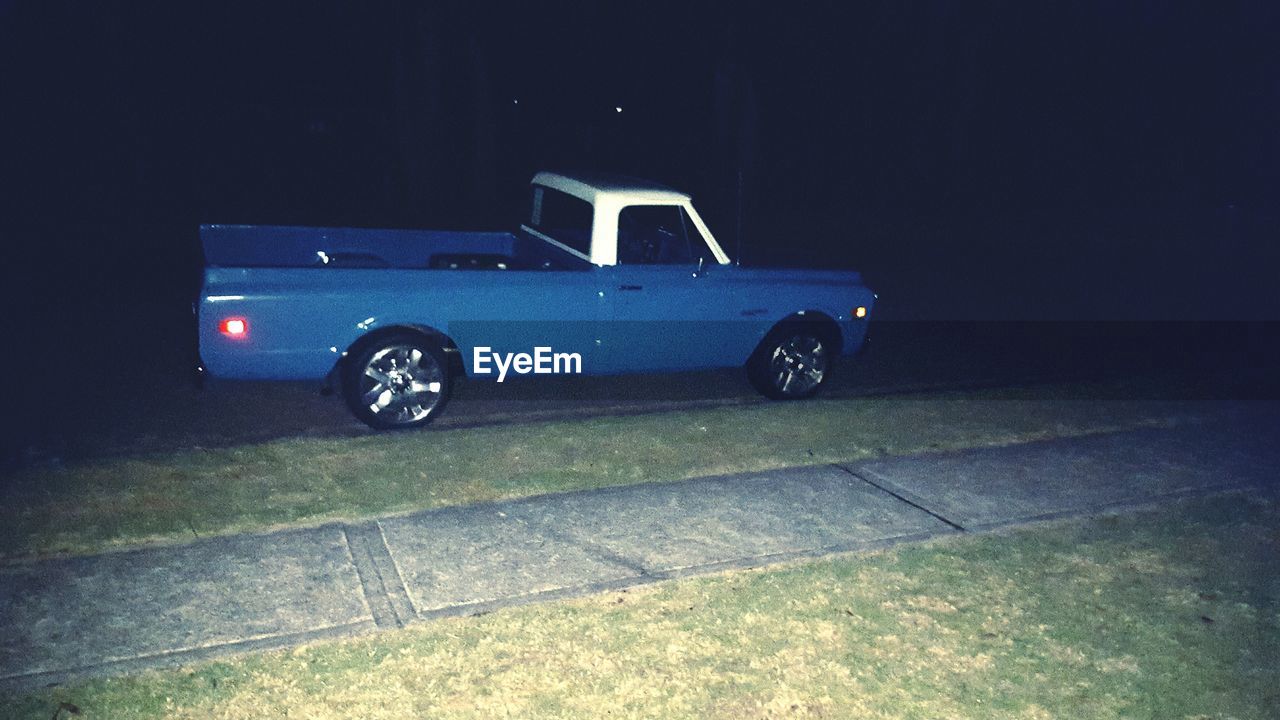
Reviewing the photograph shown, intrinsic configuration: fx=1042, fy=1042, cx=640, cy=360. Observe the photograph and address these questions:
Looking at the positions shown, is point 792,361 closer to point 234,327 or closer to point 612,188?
point 612,188

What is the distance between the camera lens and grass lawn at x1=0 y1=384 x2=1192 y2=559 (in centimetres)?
571

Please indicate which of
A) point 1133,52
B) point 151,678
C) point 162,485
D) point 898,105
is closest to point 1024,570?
point 151,678

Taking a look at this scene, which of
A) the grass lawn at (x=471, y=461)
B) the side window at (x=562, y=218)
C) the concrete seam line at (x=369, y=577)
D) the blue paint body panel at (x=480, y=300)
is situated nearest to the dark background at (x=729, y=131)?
the grass lawn at (x=471, y=461)

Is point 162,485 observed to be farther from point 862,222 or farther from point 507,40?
point 862,222

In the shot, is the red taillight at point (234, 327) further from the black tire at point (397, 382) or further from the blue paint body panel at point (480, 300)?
the black tire at point (397, 382)

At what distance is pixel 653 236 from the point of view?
8.18 metres

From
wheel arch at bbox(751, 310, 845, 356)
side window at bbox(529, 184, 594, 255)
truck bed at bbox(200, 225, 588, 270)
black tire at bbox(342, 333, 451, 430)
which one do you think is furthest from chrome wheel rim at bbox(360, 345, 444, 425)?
wheel arch at bbox(751, 310, 845, 356)

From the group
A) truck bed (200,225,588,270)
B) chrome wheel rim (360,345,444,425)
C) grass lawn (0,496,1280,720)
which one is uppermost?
truck bed (200,225,588,270)

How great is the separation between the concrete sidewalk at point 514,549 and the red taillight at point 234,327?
157 centimetres

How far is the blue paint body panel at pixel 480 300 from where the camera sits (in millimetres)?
6652

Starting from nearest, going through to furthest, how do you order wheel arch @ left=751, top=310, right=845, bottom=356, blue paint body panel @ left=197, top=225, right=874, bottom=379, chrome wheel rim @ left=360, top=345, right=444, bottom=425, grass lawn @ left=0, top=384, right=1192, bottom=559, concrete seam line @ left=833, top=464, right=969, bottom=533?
grass lawn @ left=0, top=384, right=1192, bottom=559 → concrete seam line @ left=833, top=464, right=969, bottom=533 → blue paint body panel @ left=197, top=225, right=874, bottom=379 → chrome wheel rim @ left=360, top=345, right=444, bottom=425 → wheel arch @ left=751, top=310, right=845, bottom=356

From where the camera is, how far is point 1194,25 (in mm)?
28266

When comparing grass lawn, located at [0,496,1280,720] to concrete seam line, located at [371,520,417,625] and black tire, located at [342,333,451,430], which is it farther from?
black tire, located at [342,333,451,430]

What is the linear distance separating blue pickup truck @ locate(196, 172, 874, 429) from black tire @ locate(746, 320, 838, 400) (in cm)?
1
